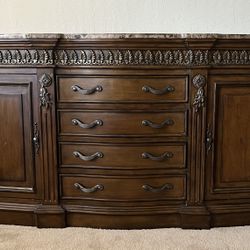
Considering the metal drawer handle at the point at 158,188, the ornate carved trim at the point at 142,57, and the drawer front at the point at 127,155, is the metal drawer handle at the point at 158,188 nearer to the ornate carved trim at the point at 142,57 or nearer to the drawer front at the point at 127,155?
the drawer front at the point at 127,155

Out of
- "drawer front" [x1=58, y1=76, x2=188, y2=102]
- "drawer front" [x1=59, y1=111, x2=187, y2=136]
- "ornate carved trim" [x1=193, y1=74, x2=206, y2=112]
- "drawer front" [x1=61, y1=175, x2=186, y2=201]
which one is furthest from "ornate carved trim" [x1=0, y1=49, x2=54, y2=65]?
"ornate carved trim" [x1=193, y1=74, x2=206, y2=112]

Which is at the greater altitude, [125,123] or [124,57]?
[124,57]

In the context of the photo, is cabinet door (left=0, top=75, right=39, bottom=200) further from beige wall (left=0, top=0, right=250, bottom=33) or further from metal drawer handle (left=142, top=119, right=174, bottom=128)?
beige wall (left=0, top=0, right=250, bottom=33)

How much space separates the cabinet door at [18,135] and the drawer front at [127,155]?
0.57 ft

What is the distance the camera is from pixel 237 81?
1.66 metres

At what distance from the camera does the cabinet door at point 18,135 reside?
1.68 metres

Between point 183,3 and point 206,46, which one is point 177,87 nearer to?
point 206,46

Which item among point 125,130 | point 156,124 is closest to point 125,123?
point 125,130

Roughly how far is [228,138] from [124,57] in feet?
2.00

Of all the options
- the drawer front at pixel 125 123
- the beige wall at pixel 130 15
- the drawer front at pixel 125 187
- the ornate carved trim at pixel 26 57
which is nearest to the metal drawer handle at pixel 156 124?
the drawer front at pixel 125 123

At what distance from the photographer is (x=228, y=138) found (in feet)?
5.62

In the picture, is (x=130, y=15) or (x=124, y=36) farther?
(x=130, y=15)

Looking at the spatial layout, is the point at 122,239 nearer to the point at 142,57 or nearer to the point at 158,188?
the point at 158,188

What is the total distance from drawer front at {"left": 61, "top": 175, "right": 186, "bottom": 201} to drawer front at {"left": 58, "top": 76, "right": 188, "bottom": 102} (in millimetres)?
369
